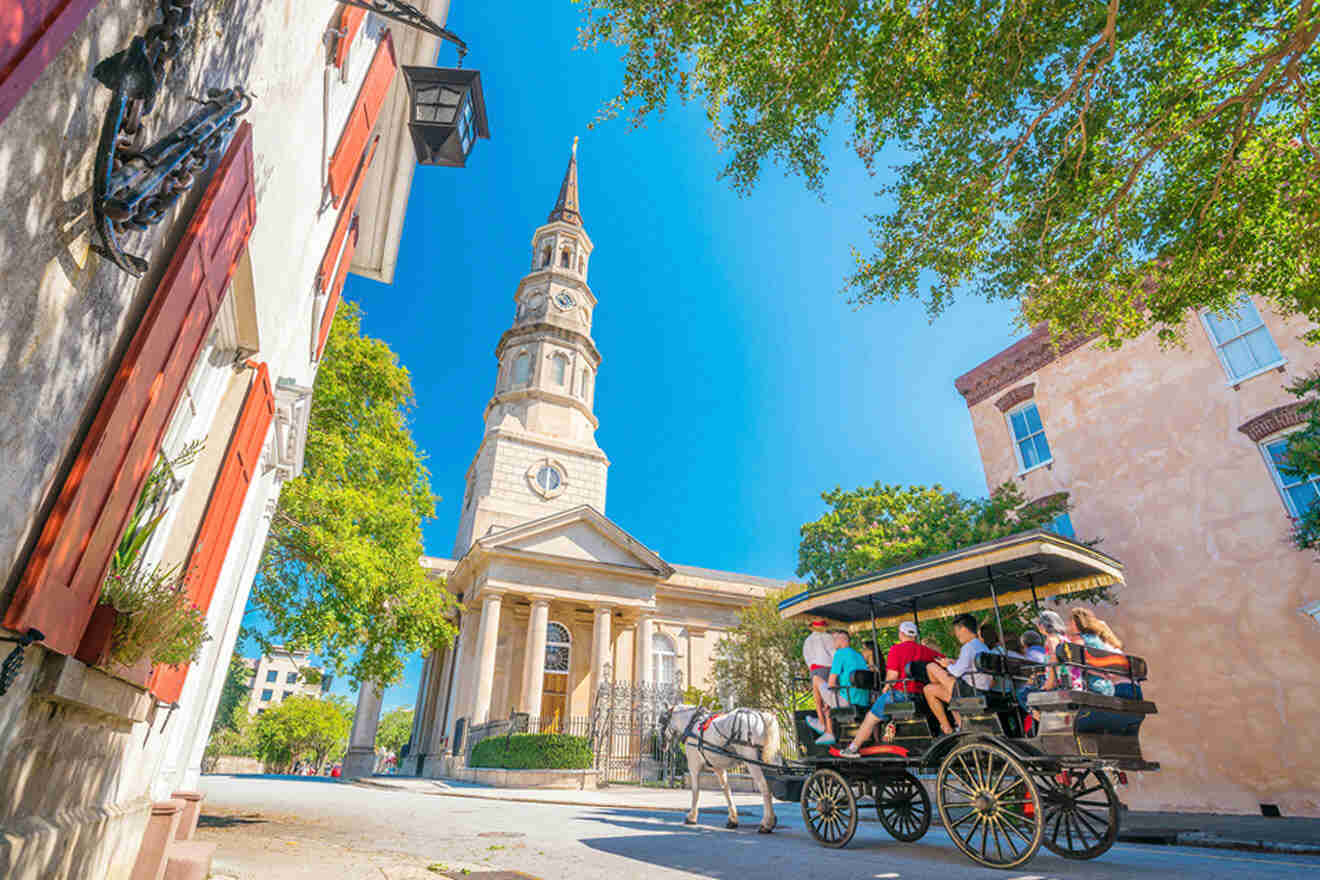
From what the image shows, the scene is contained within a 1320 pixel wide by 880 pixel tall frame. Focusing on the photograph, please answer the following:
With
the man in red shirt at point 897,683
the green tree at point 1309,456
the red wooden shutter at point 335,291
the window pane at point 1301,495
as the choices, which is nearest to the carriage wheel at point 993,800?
the man in red shirt at point 897,683

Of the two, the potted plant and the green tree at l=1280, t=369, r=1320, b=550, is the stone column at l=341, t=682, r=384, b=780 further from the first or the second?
the green tree at l=1280, t=369, r=1320, b=550

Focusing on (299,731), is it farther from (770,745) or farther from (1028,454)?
(1028,454)

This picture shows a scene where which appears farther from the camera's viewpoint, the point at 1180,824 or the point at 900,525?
the point at 900,525

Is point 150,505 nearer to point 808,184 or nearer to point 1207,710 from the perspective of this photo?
point 808,184

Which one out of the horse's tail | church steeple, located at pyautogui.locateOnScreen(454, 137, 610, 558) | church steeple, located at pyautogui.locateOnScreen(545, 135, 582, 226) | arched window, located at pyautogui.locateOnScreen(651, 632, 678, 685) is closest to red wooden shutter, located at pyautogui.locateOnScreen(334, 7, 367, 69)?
the horse's tail

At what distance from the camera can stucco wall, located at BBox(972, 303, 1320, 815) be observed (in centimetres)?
1276

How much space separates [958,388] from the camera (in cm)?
2100

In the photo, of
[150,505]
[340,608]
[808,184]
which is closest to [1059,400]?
[808,184]

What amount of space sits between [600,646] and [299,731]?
3817 centimetres

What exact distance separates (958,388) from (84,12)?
2223 centimetres

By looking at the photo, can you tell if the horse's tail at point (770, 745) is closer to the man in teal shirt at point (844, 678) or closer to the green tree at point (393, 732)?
the man in teal shirt at point (844, 678)

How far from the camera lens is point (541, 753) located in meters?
19.6

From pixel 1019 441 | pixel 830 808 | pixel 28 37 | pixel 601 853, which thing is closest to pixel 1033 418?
pixel 1019 441

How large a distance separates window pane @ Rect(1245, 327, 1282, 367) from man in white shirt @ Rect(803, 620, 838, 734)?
1288 cm
